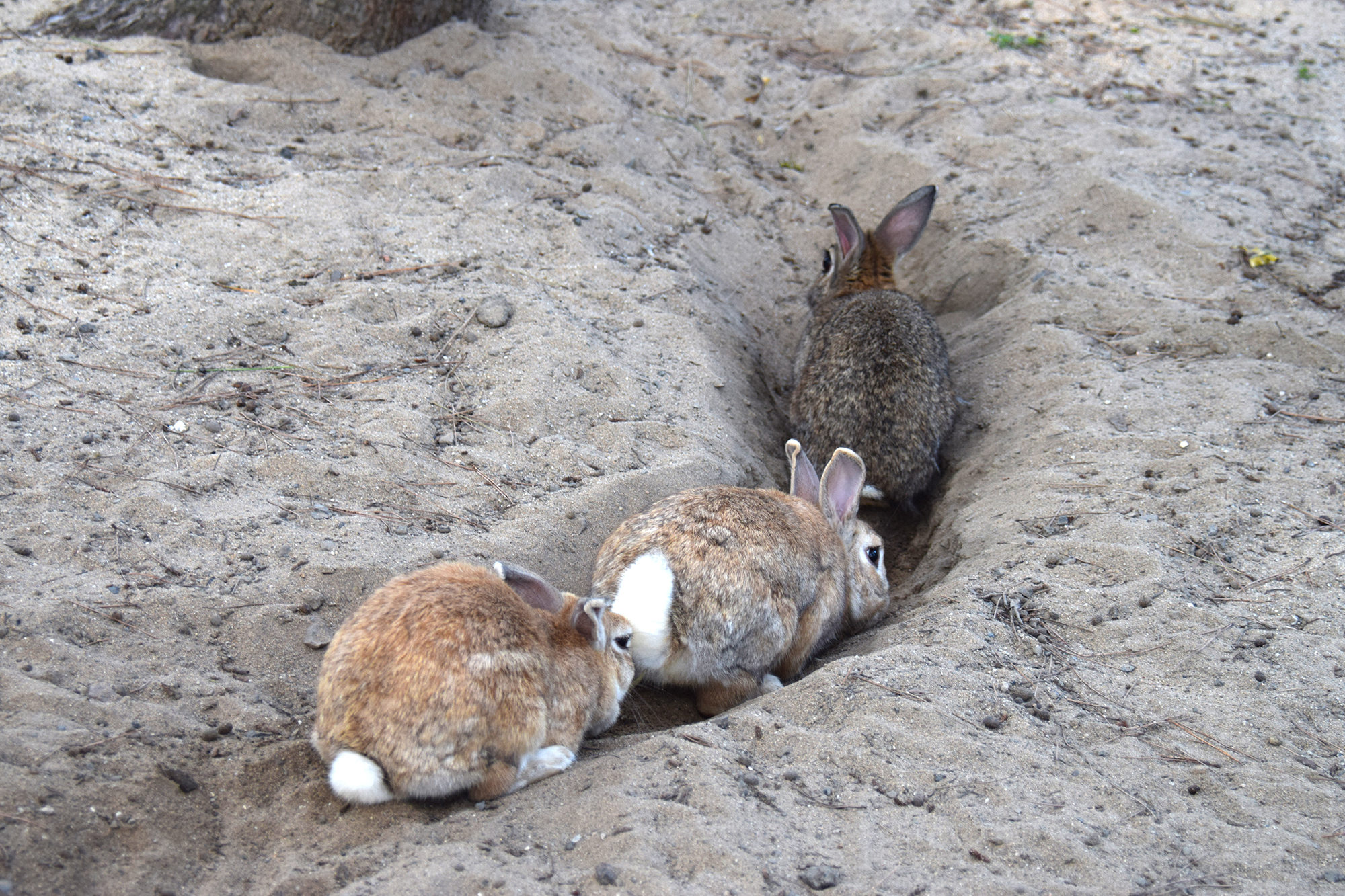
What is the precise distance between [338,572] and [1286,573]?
12.5ft

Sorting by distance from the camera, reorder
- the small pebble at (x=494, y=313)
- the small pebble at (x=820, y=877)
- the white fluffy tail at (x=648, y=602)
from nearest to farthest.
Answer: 1. the small pebble at (x=820, y=877)
2. the white fluffy tail at (x=648, y=602)
3. the small pebble at (x=494, y=313)

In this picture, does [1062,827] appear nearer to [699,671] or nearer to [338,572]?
[699,671]

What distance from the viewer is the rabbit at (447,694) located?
2848mm

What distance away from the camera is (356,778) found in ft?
9.12

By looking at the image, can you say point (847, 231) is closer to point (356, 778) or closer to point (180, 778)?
point (356, 778)

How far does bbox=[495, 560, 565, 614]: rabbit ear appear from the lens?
3.41 m

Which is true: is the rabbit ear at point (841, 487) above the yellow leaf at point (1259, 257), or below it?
below

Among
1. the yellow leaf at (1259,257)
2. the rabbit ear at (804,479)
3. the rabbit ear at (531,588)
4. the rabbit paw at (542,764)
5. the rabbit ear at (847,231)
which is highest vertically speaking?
the yellow leaf at (1259,257)

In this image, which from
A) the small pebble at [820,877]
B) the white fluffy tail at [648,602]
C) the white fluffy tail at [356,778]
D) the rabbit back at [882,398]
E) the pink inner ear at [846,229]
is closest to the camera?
the small pebble at [820,877]

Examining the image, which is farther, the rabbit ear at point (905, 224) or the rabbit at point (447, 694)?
the rabbit ear at point (905, 224)

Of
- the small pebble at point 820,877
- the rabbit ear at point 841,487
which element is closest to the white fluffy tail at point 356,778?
the small pebble at point 820,877

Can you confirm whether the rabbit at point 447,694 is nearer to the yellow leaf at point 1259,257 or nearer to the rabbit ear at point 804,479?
the rabbit ear at point 804,479

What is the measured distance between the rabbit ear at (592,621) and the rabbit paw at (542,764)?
15.9 inches

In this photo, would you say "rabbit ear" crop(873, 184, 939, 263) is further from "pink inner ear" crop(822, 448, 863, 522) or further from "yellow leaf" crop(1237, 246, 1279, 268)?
"pink inner ear" crop(822, 448, 863, 522)
